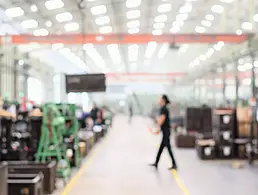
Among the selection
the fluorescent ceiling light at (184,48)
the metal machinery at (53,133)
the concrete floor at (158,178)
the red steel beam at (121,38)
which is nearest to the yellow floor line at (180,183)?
the concrete floor at (158,178)

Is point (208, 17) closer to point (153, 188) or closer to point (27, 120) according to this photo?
point (27, 120)

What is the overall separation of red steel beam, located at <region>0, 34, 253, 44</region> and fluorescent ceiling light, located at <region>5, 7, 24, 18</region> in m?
0.71

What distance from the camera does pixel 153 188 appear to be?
8.92 meters

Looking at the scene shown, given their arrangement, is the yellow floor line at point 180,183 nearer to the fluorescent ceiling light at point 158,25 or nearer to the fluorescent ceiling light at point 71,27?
the fluorescent ceiling light at point 71,27

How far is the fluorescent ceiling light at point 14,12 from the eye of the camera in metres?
15.3

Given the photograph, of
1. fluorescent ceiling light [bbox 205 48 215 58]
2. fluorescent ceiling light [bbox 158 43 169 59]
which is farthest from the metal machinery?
fluorescent ceiling light [bbox 158 43 169 59]

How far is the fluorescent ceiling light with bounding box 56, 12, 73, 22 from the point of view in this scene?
682 inches

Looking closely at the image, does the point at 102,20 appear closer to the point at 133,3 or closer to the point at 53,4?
the point at 133,3

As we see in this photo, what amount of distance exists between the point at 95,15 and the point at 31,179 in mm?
11876

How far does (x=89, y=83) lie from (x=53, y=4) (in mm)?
6112

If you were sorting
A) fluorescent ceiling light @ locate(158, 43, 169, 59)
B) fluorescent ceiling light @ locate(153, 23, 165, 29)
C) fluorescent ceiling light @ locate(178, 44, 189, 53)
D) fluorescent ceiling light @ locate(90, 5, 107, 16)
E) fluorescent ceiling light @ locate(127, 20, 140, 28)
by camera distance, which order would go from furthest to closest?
fluorescent ceiling light @ locate(178, 44, 189, 53) < fluorescent ceiling light @ locate(158, 43, 169, 59) < fluorescent ceiling light @ locate(153, 23, 165, 29) < fluorescent ceiling light @ locate(127, 20, 140, 28) < fluorescent ceiling light @ locate(90, 5, 107, 16)

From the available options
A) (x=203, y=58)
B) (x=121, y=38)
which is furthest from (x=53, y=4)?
(x=203, y=58)

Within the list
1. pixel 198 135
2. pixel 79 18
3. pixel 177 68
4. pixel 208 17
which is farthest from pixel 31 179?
pixel 177 68

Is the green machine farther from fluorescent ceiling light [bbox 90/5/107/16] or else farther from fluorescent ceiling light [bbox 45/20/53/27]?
fluorescent ceiling light [bbox 45/20/53/27]
